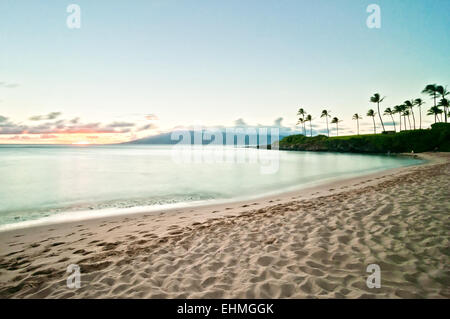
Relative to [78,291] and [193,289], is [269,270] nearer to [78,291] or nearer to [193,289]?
[193,289]

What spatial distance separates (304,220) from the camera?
6988mm

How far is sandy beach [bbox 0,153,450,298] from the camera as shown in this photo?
368 cm

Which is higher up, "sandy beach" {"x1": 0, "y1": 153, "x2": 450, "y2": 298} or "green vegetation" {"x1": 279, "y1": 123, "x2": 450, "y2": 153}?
"green vegetation" {"x1": 279, "y1": 123, "x2": 450, "y2": 153}

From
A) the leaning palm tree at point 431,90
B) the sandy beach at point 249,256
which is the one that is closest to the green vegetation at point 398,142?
the leaning palm tree at point 431,90

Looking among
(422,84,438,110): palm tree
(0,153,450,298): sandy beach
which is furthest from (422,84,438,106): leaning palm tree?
(0,153,450,298): sandy beach

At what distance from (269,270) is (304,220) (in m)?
3.30

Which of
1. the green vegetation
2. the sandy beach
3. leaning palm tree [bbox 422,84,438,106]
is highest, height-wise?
leaning palm tree [bbox 422,84,438,106]

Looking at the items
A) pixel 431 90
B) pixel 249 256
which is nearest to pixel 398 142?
pixel 431 90

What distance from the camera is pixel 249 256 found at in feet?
15.8

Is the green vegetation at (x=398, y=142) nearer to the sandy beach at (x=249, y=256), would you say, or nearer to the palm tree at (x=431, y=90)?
the palm tree at (x=431, y=90)

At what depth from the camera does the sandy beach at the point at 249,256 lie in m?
3.68

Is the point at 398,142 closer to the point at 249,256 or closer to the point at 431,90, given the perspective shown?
the point at 431,90

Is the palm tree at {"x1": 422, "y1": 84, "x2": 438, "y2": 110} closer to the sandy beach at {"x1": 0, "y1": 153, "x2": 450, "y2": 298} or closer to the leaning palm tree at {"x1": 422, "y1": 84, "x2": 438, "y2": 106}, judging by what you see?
the leaning palm tree at {"x1": 422, "y1": 84, "x2": 438, "y2": 106}
